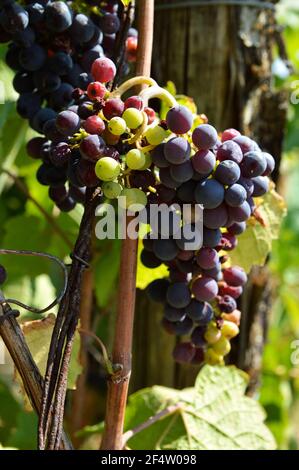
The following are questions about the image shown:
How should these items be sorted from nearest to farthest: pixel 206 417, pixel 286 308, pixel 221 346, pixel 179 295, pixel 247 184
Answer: pixel 247 184 → pixel 179 295 → pixel 221 346 → pixel 206 417 → pixel 286 308

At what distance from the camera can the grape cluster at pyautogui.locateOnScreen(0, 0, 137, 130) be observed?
116cm

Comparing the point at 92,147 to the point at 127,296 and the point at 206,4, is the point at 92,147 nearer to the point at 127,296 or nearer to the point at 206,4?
the point at 127,296

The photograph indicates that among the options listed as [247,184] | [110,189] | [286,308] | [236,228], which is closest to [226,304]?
[236,228]

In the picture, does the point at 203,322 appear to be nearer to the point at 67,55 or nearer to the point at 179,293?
the point at 179,293

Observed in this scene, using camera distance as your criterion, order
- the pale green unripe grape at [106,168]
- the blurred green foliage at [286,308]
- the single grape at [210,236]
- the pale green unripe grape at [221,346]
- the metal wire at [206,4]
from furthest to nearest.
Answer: the blurred green foliage at [286,308] < the metal wire at [206,4] < the pale green unripe grape at [221,346] < the single grape at [210,236] < the pale green unripe grape at [106,168]

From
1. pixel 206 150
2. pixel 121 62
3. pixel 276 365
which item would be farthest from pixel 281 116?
pixel 276 365

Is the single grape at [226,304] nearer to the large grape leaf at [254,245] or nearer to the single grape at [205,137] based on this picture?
the large grape leaf at [254,245]

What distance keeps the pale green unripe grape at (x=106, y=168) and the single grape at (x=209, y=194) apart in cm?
13

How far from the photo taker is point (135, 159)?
994 mm

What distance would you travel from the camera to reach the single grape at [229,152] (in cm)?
104

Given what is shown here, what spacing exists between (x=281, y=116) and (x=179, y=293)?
29.0 inches

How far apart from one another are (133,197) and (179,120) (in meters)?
0.13

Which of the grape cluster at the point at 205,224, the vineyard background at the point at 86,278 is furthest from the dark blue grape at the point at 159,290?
the vineyard background at the point at 86,278

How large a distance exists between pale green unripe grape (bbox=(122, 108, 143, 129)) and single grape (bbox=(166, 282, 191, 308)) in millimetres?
318
